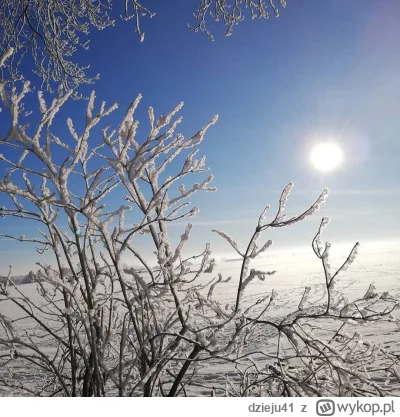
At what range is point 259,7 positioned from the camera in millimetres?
1718

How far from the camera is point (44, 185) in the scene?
3.54 ft

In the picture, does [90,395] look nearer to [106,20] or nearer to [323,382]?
[323,382]

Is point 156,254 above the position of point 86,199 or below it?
below

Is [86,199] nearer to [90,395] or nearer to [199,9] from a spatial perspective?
[90,395]

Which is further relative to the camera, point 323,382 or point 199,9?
point 199,9

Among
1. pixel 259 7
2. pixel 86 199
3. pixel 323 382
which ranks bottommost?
pixel 323 382
